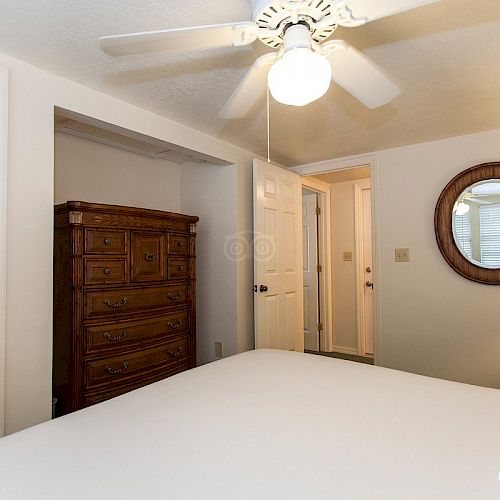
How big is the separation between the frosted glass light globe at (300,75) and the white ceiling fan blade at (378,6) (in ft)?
0.54

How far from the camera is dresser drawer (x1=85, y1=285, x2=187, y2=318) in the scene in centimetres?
222

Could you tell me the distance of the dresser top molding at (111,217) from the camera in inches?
85.3

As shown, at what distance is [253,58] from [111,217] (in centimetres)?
129

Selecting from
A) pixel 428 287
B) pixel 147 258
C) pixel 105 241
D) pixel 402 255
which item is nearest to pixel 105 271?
pixel 105 241

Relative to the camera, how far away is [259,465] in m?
0.85

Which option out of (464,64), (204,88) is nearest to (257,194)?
(204,88)

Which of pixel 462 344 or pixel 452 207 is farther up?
pixel 452 207

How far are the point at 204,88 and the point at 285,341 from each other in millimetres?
2344

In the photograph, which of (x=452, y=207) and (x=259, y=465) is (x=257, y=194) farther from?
(x=259, y=465)

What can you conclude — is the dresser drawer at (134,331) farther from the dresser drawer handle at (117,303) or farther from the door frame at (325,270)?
the door frame at (325,270)

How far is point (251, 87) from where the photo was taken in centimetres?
155

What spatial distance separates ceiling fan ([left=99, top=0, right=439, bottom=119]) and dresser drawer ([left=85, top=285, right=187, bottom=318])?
57.4 inches

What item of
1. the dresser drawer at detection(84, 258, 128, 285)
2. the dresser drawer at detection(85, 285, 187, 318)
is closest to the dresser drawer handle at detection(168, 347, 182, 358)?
the dresser drawer at detection(85, 285, 187, 318)

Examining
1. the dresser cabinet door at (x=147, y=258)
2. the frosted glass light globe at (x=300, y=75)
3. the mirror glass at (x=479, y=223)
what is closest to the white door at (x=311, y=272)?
the mirror glass at (x=479, y=223)
